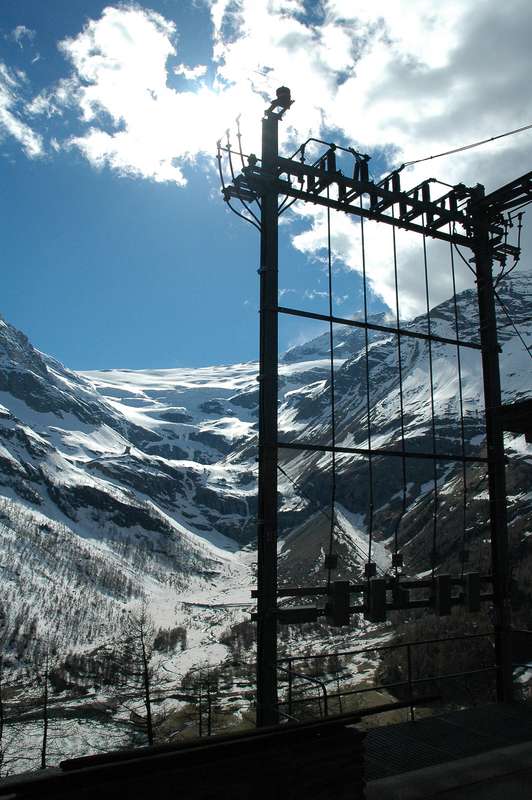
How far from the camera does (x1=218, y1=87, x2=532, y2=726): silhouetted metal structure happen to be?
10.8m

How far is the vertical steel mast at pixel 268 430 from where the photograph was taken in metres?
10.4

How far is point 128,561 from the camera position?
196000 mm

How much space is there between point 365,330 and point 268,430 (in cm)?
286

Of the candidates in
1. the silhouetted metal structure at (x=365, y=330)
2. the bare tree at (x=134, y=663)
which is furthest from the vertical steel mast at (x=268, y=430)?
the bare tree at (x=134, y=663)

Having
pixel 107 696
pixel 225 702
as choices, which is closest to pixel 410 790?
pixel 225 702

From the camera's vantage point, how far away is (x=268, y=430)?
11.2 meters

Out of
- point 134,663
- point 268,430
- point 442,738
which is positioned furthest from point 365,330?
point 134,663

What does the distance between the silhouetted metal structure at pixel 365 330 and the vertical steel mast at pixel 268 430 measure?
0.02m

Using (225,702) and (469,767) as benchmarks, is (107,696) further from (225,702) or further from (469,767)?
(469,767)

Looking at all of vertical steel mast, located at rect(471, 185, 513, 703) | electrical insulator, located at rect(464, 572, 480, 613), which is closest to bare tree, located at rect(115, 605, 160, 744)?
vertical steel mast, located at rect(471, 185, 513, 703)

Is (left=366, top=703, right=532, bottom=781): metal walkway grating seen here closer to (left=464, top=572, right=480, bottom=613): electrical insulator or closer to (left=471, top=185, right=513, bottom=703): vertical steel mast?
(left=464, top=572, right=480, bottom=613): electrical insulator

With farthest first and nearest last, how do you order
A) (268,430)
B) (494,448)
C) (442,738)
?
(494,448) → (268,430) → (442,738)

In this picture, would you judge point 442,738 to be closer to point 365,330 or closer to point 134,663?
point 365,330

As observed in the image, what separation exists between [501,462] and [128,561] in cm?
19439
